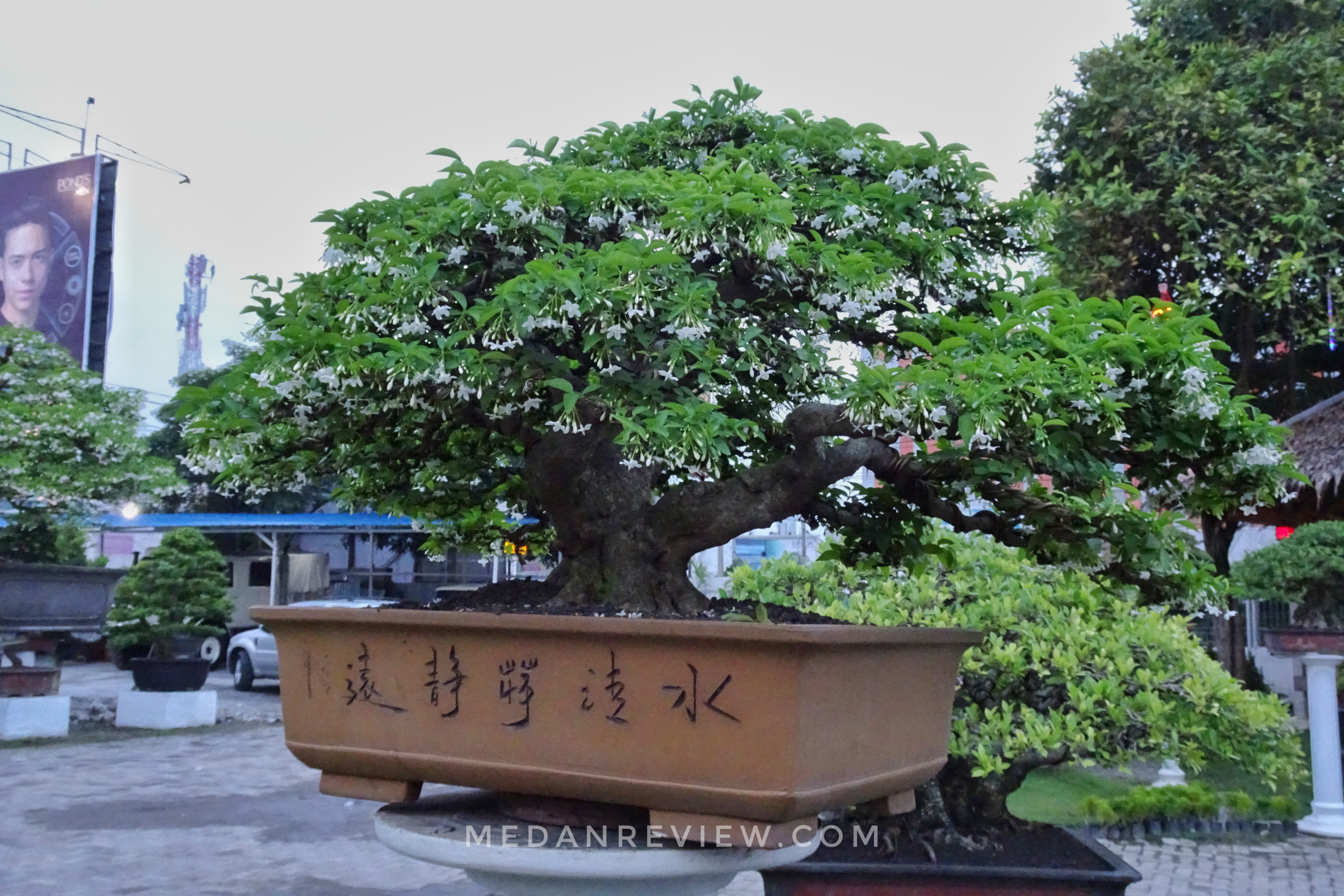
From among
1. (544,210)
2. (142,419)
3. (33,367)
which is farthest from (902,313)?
(142,419)

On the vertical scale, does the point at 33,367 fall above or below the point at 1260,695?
above

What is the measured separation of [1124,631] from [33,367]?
25.5ft

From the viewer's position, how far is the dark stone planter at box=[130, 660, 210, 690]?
9367 millimetres

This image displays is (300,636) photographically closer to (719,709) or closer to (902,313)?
(719,709)

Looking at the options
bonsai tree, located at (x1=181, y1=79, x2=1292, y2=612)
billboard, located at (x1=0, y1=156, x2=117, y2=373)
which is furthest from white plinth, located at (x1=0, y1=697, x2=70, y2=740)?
bonsai tree, located at (x1=181, y1=79, x2=1292, y2=612)

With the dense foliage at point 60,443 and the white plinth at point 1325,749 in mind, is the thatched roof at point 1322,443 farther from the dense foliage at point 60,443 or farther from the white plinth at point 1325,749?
the dense foliage at point 60,443

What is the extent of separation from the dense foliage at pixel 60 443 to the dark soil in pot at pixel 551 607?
6.21 m

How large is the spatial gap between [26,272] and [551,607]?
12990mm

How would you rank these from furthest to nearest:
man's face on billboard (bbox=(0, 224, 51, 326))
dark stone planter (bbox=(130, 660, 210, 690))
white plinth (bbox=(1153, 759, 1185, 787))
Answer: man's face on billboard (bbox=(0, 224, 51, 326)) < dark stone planter (bbox=(130, 660, 210, 690)) < white plinth (bbox=(1153, 759, 1185, 787))

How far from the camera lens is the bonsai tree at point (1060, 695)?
3232 millimetres

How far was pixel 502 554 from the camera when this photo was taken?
3.13 m

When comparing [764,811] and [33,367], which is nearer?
[764,811]

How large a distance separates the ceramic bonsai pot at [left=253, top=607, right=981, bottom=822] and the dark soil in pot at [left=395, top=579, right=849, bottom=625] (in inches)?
4.0

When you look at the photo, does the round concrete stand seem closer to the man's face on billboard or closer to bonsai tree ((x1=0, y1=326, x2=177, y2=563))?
bonsai tree ((x1=0, y1=326, x2=177, y2=563))
